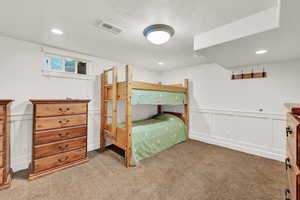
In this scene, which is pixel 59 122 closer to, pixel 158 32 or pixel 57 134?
pixel 57 134

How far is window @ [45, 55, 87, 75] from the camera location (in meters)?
2.63

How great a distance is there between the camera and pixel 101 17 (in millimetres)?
1633

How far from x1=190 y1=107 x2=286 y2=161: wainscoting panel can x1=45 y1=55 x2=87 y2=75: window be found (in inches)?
129

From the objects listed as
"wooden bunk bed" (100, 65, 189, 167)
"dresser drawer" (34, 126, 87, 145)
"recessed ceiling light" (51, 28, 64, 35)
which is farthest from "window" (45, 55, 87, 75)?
"dresser drawer" (34, 126, 87, 145)

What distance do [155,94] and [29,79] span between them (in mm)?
2444

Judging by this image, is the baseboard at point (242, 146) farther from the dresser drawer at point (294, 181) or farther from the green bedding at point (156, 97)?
the dresser drawer at point (294, 181)

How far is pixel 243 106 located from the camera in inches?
123

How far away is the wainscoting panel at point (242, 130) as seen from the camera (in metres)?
2.69

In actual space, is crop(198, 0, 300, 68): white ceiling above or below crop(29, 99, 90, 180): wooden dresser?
above

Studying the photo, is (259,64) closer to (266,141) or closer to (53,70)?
(266,141)

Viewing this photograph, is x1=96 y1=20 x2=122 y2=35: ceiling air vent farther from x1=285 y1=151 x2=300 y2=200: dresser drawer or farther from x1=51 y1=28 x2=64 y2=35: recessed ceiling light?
x1=285 y1=151 x2=300 y2=200: dresser drawer

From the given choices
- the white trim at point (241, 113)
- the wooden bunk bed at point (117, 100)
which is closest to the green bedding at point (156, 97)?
the wooden bunk bed at point (117, 100)

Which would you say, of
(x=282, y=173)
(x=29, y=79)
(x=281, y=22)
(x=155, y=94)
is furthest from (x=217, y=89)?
(x=29, y=79)

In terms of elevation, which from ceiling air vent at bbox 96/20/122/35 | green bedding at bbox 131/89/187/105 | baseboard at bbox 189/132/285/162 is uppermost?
ceiling air vent at bbox 96/20/122/35
